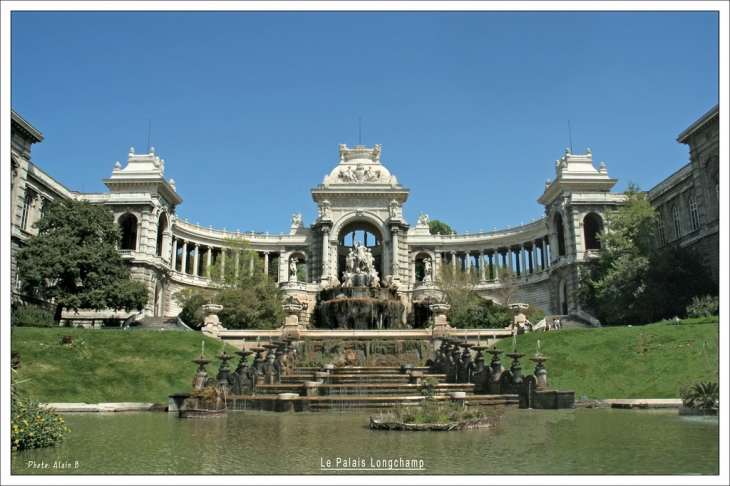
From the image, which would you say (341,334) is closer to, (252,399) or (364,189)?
(252,399)

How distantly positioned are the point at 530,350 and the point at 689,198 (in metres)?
31.6

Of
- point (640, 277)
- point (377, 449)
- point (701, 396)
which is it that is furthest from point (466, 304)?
point (377, 449)

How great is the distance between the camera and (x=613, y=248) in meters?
56.4

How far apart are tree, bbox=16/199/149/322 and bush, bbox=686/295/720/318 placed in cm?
4392

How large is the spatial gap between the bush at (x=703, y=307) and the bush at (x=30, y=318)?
47401 millimetres

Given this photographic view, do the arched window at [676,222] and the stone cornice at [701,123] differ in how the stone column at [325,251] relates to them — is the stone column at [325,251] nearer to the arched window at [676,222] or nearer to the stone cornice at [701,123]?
the arched window at [676,222]

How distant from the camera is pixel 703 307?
4425 centimetres

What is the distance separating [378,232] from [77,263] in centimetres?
4365

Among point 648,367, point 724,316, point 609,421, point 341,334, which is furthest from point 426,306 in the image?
point 724,316

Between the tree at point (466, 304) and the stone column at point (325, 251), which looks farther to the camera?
the stone column at point (325, 251)

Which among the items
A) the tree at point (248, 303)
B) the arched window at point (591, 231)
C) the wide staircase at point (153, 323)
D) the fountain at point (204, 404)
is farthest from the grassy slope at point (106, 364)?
the arched window at point (591, 231)

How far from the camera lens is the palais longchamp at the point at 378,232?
5256cm

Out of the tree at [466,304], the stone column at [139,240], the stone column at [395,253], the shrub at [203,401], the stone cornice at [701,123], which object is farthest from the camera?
the stone column at [395,253]

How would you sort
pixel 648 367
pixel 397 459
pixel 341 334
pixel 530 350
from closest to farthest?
pixel 397 459 < pixel 648 367 < pixel 530 350 < pixel 341 334
